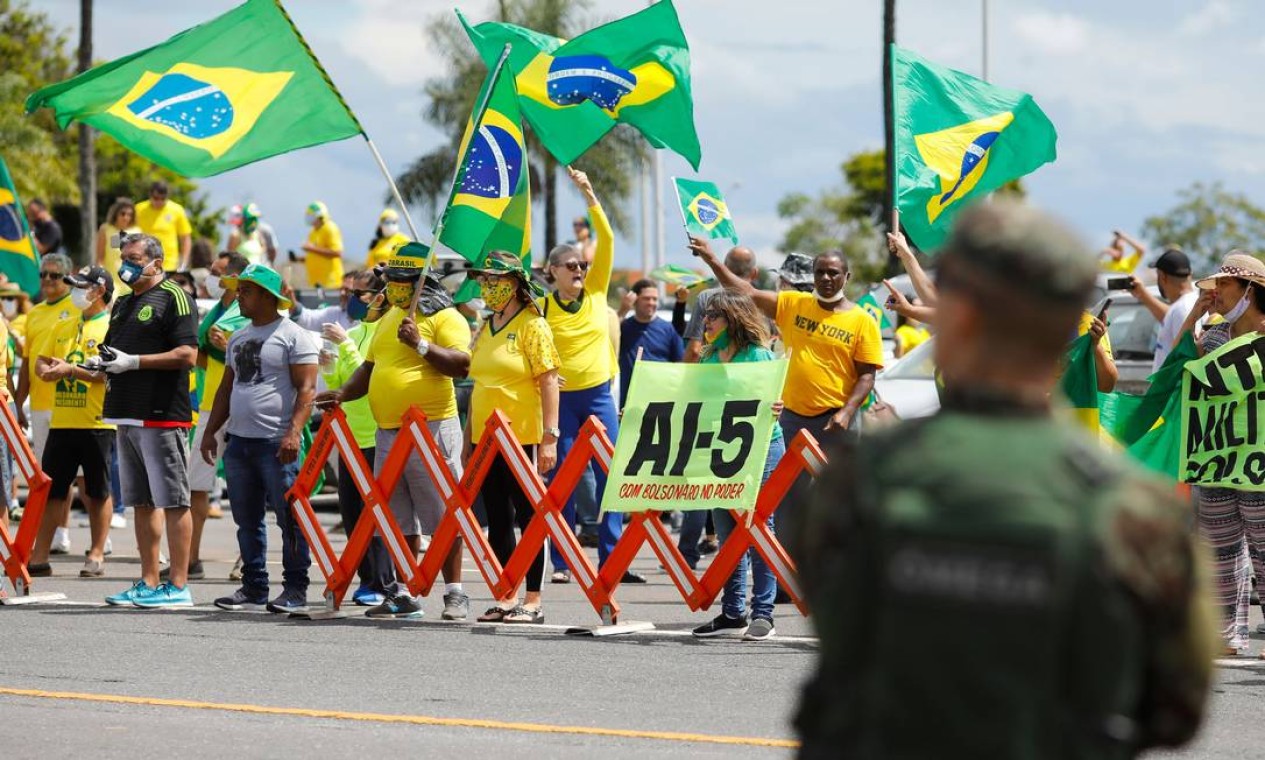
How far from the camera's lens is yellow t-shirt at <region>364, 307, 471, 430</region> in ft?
35.5

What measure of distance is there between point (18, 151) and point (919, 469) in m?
51.8

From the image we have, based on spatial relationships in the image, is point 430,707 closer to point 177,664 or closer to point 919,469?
point 177,664

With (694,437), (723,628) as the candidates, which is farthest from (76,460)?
(723,628)

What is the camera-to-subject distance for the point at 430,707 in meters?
7.90

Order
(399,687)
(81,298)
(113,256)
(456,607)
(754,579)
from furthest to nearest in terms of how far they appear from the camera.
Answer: (113,256)
(81,298)
(456,607)
(754,579)
(399,687)

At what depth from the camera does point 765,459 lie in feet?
33.6

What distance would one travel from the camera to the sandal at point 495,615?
10.6 meters

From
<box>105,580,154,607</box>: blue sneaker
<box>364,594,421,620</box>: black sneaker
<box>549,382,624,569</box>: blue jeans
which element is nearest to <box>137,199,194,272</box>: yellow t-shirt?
<box>549,382,624,569</box>: blue jeans

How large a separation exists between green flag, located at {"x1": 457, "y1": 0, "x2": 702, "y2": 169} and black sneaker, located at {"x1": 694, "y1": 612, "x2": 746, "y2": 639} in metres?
3.57

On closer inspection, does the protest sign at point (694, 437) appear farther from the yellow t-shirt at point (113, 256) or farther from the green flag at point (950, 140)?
the yellow t-shirt at point (113, 256)

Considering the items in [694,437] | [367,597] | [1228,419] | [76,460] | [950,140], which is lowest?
[367,597]

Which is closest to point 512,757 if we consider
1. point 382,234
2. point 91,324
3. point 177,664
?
point 177,664

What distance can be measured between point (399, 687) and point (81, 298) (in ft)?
20.3

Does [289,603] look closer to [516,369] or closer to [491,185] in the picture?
[516,369]
